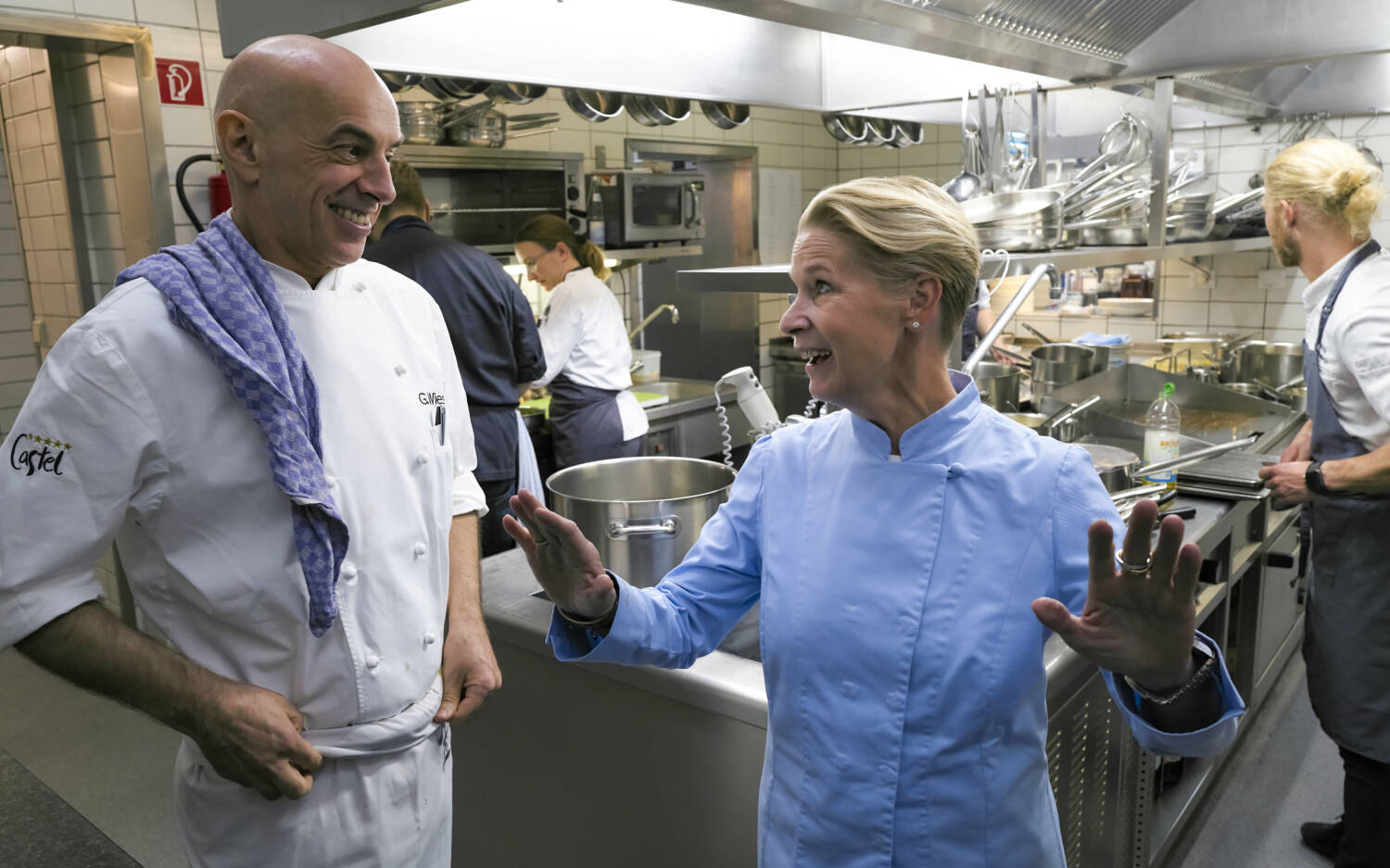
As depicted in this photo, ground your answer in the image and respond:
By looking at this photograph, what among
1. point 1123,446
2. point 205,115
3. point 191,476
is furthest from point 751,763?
point 205,115

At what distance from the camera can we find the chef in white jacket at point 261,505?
3.79ft

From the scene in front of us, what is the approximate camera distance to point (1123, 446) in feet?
10.7

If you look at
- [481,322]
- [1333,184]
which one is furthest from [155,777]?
[1333,184]

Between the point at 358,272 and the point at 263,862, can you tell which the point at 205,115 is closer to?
the point at 358,272

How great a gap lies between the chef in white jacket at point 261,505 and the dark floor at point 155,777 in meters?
0.96

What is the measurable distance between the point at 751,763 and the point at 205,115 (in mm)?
3088

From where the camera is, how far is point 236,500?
1.24m

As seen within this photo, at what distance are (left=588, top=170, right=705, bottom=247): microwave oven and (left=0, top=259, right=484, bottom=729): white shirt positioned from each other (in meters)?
3.34

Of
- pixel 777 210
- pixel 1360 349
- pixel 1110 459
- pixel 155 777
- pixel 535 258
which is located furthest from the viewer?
pixel 777 210

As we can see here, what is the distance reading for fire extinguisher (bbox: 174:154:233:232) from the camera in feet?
11.0

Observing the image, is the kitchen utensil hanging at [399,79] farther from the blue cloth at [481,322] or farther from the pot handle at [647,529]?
the pot handle at [647,529]

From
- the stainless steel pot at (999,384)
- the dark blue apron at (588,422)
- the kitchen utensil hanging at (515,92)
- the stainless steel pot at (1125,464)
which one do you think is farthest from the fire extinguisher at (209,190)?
the stainless steel pot at (1125,464)

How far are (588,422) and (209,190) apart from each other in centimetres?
165

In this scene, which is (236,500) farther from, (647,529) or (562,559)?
(647,529)
